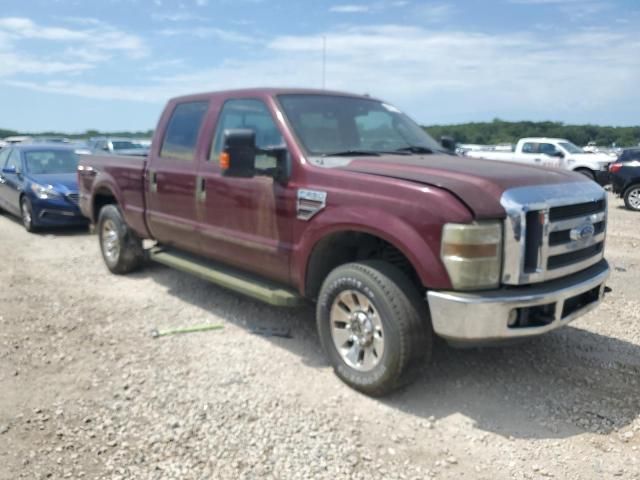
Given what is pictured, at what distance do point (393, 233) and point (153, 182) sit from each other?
3.10 m

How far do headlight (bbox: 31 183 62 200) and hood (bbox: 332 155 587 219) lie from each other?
7120 mm

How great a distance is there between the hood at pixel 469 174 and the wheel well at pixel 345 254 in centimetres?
51

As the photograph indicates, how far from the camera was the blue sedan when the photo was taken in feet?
31.4

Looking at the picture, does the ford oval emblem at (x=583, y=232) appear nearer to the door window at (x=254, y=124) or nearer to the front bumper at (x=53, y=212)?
the door window at (x=254, y=124)

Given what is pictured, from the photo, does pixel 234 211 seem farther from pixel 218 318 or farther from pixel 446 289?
pixel 446 289

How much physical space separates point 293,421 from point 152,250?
10.4 feet

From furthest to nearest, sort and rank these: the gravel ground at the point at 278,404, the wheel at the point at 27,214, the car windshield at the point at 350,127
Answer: the wheel at the point at 27,214 < the car windshield at the point at 350,127 < the gravel ground at the point at 278,404

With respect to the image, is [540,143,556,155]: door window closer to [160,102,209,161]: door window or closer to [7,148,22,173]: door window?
[7,148,22,173]: door window

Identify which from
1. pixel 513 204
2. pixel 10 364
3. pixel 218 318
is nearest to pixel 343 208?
pixel 513 204

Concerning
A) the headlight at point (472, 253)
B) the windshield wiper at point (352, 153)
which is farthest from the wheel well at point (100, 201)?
the headlight at point (472, 253)

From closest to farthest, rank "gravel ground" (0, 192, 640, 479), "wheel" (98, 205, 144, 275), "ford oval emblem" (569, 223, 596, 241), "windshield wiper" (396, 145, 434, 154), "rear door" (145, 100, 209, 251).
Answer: "gravel ground" (0, 192, 640, 479)
"ford oval emblem" (569, 223, 596, 241)
"windshield wiper" (396, 145, 434, 154)
"rear door" (145, 100, 209, 251)
"wheel" (98, 205, 144, 275)

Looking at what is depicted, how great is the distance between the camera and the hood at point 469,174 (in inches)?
129

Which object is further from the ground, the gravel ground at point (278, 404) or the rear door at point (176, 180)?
the rear door at point (176, 180)

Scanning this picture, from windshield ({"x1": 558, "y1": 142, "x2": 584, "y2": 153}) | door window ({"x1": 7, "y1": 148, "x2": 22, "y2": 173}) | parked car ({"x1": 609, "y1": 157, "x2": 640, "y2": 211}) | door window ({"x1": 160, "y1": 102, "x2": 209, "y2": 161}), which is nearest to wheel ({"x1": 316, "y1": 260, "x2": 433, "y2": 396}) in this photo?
door window ({"x1": 160, "y1": 102, "x2": 209, "y2": 161})
